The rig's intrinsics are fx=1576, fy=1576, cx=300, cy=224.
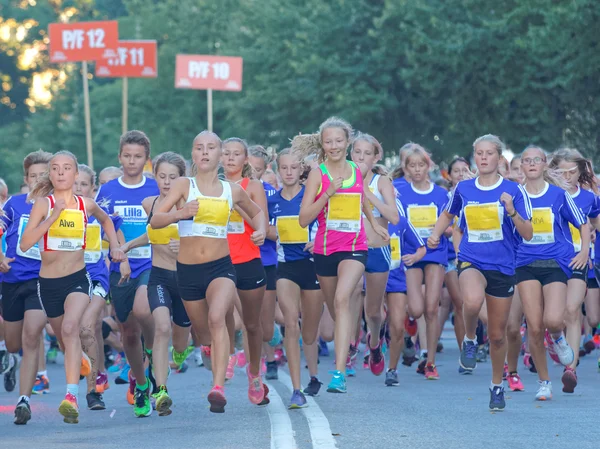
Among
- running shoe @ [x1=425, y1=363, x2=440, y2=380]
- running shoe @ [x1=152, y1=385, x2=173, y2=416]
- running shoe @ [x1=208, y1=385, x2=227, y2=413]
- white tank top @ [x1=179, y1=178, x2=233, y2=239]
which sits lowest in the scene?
running shoe @ [x1=425, y1=363, x2=440, y2=380]

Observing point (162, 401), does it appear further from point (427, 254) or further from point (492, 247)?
point (427, 254)

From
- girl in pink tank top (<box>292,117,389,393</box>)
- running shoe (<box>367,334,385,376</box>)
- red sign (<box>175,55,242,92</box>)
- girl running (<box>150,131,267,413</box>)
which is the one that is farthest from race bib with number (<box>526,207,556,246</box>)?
red sign (<box>175,55,242,92</box>)

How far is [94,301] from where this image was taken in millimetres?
11945

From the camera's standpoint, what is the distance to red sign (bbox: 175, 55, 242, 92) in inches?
1435

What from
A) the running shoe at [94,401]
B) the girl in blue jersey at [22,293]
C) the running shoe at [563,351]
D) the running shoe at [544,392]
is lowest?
the running shoe at [94,401]

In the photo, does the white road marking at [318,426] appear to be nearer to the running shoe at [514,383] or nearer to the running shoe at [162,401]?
the running shoe at [162,401]

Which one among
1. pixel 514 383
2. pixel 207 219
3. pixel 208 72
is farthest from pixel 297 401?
pixel 208 72

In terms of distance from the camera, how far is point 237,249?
12047mm

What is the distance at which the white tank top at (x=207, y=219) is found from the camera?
11.2m

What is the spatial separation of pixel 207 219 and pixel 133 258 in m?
1.83

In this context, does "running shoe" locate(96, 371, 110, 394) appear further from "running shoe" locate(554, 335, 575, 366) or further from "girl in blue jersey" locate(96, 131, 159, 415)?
"running shoe" locate(554, 335, 575, 366)

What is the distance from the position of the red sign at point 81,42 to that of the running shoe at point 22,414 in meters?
26.1

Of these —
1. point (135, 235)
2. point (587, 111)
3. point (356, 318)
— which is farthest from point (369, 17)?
point (135, 235)

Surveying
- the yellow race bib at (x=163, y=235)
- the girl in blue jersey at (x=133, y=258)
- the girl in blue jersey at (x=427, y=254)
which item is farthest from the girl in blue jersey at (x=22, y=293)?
the girl in blue jersey at (x=427, y=254)
